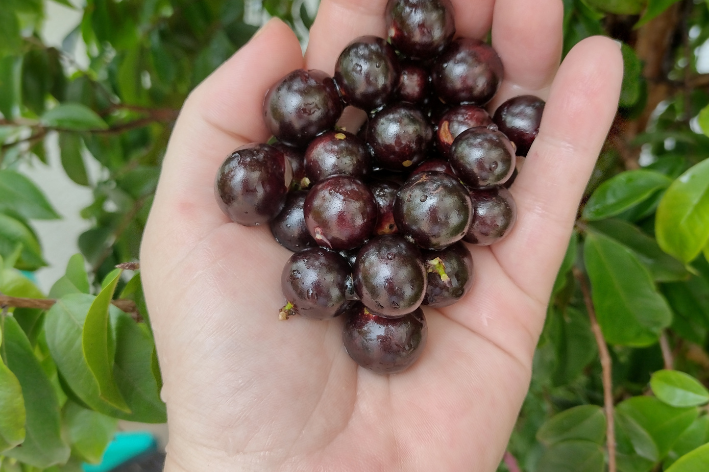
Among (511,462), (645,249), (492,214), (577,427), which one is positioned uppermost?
(492,214)

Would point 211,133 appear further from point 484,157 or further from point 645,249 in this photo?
point 645,249

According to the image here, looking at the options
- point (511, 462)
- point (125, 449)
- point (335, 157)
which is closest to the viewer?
point (335, 157)

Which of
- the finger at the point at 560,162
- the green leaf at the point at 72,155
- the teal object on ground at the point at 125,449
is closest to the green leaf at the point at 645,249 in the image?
the finger at the point at 560,162

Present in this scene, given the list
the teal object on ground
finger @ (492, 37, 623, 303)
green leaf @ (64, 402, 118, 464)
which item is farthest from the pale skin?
the teal object on ground

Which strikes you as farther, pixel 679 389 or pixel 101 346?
pixel 679 389

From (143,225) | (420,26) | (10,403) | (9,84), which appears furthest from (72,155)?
(420,26)

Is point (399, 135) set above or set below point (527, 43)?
below

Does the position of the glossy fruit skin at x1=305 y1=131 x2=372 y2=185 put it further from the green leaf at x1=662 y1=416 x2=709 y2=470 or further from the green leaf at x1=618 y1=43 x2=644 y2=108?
the green leaf at x1=662 y1=416 x2=709 y2=470
